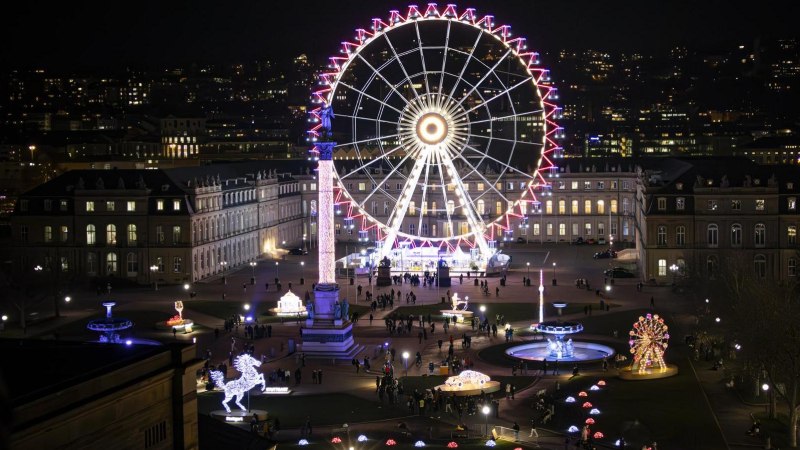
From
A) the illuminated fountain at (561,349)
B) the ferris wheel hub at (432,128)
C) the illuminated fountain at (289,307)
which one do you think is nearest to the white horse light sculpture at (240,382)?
the illuminated fountain at (561,349)

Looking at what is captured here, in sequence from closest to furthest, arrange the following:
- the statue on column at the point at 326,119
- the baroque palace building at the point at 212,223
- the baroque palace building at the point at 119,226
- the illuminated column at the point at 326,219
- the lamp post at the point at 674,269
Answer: the illuminated column at the point at 326,219, the statue on column at the point at 326,119, the lamp post at the point at 674,269, the baroque palace building at the point at 212,223, the baroque palace building at the point at 119,226

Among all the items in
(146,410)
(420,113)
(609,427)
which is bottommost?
(609,427)

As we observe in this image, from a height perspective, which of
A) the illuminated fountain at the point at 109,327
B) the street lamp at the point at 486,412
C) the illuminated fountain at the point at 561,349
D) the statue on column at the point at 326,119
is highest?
the statue on column at the point at 326,119

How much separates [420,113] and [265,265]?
1193 inches

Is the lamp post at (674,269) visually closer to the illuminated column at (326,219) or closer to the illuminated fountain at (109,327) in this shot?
the illuminated column at (326,219)

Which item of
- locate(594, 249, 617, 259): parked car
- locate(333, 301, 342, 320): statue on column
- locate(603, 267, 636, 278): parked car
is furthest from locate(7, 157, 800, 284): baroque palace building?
locate(333, 301, 342, 320): statue on column

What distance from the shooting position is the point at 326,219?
246 feet

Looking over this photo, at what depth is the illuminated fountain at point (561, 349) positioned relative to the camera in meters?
67.6

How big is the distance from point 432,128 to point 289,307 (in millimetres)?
16052

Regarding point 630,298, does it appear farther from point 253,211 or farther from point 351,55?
point 253,211

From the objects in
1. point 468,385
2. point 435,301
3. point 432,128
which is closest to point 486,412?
point 468,385

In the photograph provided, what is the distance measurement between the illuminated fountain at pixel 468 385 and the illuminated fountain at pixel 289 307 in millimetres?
26296

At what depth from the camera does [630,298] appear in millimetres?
91188

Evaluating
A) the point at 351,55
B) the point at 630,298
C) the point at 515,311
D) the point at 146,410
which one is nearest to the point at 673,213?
the point at 630,298
